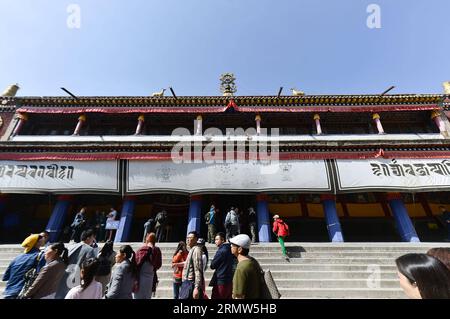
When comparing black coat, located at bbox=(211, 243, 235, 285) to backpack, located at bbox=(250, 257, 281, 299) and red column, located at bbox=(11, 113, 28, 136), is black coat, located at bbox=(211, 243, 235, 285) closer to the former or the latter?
backpack, located at bbox=(250, 257, 281, 299)

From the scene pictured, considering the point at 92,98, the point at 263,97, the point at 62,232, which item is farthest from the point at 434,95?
the point at 62,232

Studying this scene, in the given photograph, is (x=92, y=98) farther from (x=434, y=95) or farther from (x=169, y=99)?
(x=434, y=95)

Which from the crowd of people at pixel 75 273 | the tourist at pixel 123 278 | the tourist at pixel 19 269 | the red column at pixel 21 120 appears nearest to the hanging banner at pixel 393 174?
the crowd of people at pixel 75 273

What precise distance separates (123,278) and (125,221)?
8008 millimetres

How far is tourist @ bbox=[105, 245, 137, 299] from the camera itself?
314cm

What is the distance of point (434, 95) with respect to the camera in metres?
13.1

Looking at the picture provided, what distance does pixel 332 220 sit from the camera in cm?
1050

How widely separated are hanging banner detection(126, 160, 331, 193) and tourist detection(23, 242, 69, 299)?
24.3ft

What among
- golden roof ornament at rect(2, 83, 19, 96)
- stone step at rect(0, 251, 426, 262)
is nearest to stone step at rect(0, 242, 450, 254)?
stone step at rect(0, 251, 426, 262)

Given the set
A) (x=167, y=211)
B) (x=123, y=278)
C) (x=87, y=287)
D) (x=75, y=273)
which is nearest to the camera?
(x=87, y=287)

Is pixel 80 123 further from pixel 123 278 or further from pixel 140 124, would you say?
pixel 123 278

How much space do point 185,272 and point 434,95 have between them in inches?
658

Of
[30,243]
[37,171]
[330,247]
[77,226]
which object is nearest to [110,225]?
[77,226]

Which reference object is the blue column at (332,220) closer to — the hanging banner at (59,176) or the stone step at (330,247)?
the stone step at (330,247)
